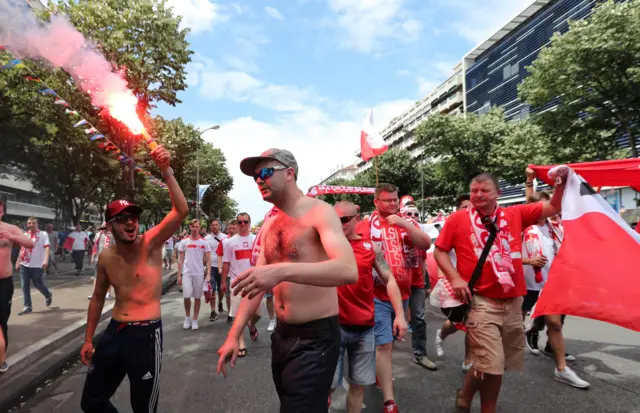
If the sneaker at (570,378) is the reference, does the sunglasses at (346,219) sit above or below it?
above

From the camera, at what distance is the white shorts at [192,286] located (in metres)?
8.06

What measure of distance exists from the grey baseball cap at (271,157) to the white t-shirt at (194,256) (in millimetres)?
6259

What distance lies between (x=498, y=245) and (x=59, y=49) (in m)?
4.53

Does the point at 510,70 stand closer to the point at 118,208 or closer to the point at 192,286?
the point at 192,286

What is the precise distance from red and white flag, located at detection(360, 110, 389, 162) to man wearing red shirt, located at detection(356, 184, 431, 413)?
1234 cm

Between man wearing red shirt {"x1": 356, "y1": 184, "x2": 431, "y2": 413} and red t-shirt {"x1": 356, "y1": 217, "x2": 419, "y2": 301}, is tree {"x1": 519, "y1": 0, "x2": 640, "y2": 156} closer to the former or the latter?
red t-shirt {"x1": 356, "y1": 217, "x2": 419, "y2": 301}

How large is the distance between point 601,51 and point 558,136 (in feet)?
12.4

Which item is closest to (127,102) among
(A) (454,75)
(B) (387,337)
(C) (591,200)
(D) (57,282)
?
(B) (387,337)

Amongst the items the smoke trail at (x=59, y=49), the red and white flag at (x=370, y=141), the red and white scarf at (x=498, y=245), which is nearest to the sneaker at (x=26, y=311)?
the smoke trail at (x=59, y=49)

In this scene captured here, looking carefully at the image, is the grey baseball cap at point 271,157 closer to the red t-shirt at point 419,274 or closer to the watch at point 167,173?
the watch at point 167,173

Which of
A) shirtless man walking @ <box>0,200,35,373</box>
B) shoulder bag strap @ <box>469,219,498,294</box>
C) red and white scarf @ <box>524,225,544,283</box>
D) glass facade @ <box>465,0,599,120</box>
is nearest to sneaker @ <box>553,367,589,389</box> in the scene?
red and white scarf @ <box>524,225,544,283</box>

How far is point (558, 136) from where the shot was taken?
19.4m

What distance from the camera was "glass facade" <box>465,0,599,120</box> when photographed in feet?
119

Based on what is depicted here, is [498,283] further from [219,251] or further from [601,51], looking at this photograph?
[601,51]
